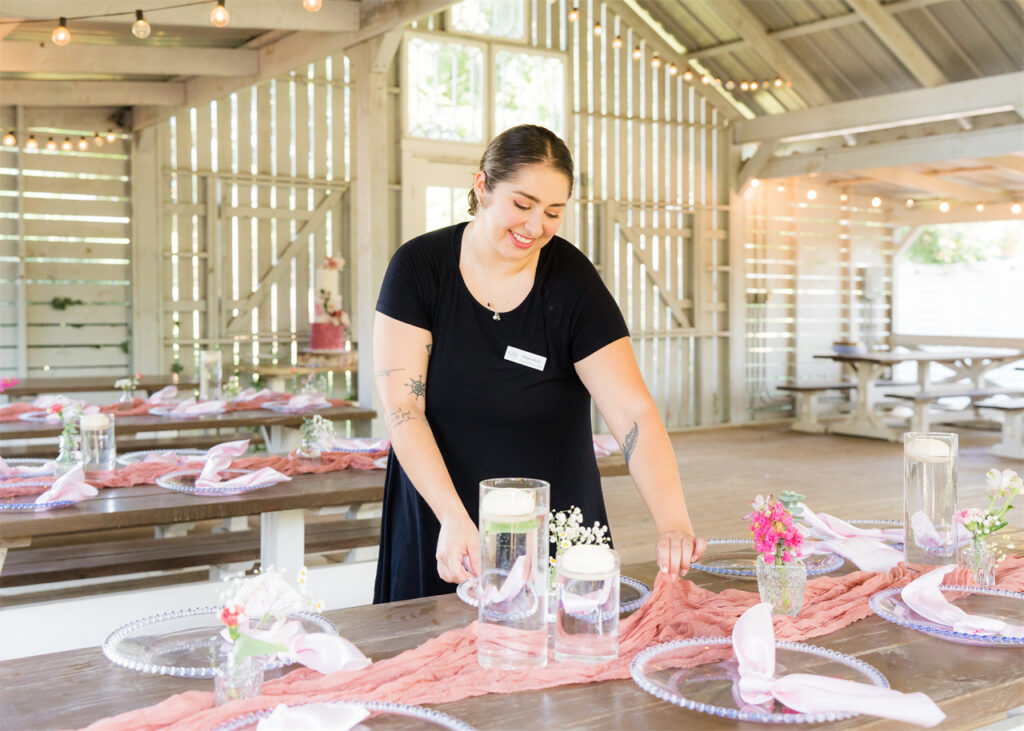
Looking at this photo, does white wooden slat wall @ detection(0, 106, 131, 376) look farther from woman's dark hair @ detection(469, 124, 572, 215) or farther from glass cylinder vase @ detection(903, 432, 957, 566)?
glass cylinder vase @ detection(903, 432, 957, 566)

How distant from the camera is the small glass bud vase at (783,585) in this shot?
1.63 meters

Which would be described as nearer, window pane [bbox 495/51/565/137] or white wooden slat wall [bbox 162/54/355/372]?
white wooden slat wall [bbox 162/54/355/372]

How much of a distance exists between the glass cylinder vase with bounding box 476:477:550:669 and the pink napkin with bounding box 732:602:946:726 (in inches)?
10.6

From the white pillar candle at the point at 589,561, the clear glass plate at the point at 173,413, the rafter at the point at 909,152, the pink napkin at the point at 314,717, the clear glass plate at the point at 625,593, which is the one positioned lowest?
the clear glass plate at the point at 625,593

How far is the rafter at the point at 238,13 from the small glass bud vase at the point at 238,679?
4.21 meters

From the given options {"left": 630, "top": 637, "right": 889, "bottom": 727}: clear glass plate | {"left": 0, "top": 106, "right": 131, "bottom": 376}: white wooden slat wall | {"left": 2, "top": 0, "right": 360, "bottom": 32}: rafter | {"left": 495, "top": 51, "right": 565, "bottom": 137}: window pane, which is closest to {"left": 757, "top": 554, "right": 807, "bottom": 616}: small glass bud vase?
{"left": 630, "top": 637, "right": 889, "bottom": 727}: clear glass plate

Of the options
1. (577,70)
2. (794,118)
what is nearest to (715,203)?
(794,118)

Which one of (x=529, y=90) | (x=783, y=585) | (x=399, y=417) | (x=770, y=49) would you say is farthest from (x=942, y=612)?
(x=770, y=49)

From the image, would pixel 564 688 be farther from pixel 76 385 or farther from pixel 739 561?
pixel 76 385

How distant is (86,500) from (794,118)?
329 inches

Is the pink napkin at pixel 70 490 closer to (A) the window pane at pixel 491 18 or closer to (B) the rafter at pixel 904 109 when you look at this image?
(A) the window pane at pixel 491 18

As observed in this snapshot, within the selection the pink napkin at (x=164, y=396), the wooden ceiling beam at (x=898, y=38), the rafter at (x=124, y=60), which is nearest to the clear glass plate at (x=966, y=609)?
the pink napkin at (x=164, y=396)

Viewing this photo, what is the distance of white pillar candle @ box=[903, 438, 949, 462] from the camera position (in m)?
1.84

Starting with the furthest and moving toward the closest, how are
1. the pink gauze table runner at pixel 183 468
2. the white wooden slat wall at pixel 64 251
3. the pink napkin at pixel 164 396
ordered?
1. the white wooden slat wall at pixel 64 251
2. the pink napkin at pixel 164 396
3. the pink gauze table runner at pixel 183 468
